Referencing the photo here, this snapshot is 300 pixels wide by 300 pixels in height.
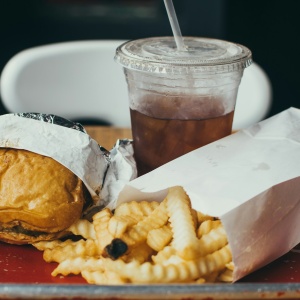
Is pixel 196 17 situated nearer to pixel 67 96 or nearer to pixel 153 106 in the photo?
pixel 67 96

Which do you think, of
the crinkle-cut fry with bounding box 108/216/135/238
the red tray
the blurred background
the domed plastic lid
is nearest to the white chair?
the domed plastic lid

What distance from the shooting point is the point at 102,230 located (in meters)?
0.85

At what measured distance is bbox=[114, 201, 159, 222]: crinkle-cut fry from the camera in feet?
2.99

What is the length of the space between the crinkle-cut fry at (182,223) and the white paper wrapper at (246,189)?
0.01 meters

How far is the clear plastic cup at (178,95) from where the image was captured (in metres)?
1.06

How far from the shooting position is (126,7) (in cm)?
330

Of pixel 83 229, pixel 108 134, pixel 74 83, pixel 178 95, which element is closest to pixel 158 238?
pixel 83 229

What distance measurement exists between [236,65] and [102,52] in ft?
3.06

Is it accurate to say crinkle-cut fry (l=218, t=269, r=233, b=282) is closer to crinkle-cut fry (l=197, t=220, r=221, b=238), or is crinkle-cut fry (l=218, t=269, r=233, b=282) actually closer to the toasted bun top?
crinkle-cut fry (l=197, t=220, r=221, b=238)

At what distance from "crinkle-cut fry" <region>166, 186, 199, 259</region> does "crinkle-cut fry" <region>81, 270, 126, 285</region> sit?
0.28ft

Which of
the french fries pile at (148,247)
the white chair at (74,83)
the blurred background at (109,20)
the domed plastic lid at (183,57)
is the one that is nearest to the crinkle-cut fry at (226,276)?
the french fries pile at (148,247)

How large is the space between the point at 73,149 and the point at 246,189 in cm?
28

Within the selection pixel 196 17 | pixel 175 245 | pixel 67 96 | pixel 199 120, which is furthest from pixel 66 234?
pixel 196 17

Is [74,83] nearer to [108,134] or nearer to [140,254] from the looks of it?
[108,134]
